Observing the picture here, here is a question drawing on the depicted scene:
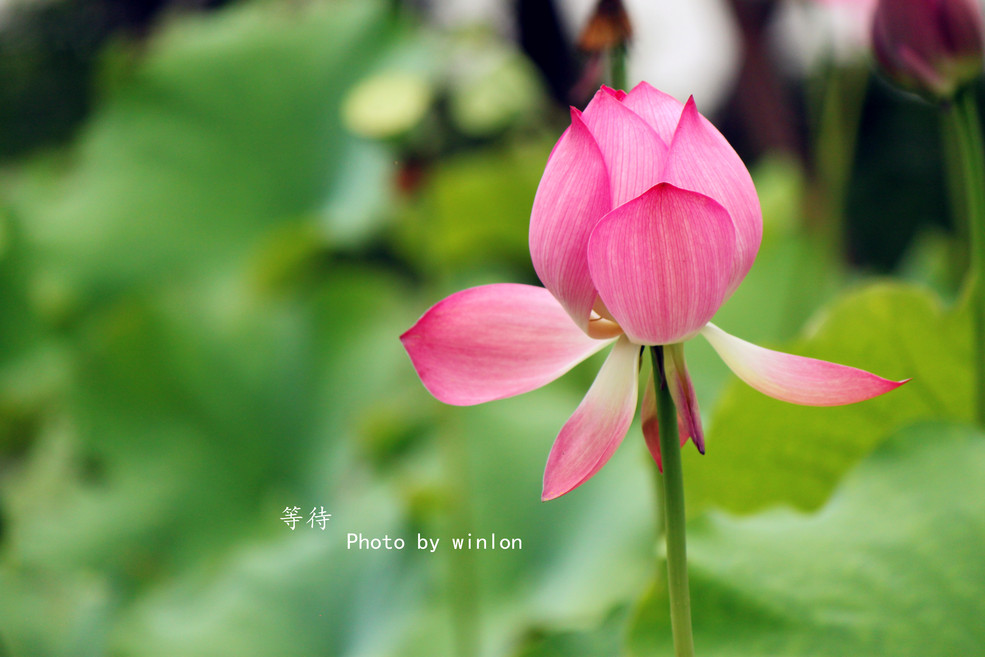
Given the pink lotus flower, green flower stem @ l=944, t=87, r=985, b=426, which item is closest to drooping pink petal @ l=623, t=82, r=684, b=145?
the pink lotus flower

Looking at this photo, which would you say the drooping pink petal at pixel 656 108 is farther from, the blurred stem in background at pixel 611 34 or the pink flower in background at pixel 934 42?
the pink flower in background at pixel 934 42

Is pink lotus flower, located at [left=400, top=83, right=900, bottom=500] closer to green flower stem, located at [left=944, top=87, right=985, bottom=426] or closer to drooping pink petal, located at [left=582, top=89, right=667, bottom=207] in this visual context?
drooping pink petal, located at [left=582, top=89, right=667, bottom=207]

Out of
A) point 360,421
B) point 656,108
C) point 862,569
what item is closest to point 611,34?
point 656,108

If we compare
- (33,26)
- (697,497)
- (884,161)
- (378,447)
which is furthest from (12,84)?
(697,497)

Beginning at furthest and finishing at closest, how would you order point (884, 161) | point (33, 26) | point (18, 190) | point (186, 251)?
point (33, 26) → point (884, 161) → point (18, 190) → point (186, 251)

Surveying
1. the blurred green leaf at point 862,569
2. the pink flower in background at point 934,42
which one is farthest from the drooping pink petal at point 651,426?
the pink flower in background at point 934,42

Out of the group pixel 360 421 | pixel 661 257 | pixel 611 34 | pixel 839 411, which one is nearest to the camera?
pixel 661 257

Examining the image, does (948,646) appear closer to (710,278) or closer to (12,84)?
(710,278)

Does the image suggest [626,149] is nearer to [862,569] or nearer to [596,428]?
[596,428]
